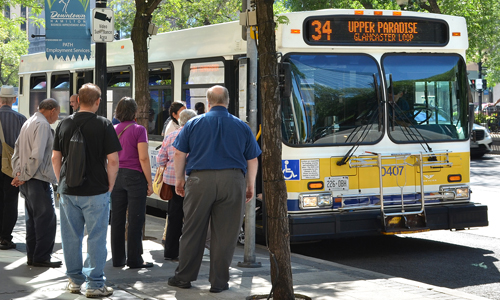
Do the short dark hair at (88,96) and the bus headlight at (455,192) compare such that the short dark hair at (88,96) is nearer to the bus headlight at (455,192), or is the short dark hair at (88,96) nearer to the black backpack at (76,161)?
the black backpack at (76,161)

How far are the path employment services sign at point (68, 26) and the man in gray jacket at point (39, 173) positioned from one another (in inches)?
124

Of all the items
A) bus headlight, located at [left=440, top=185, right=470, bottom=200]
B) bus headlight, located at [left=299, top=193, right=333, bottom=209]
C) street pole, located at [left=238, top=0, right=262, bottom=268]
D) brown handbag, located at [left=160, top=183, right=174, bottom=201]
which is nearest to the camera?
street pole, located at [left=238, top=0, right=262, bottom=268]

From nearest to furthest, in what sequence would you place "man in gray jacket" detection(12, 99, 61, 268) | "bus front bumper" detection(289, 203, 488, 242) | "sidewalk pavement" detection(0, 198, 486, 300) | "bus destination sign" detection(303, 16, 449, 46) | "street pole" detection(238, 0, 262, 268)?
"sidewalk pavement" detection(0, 198, 486, 300)
"man in gray jacket" detection(12, 99, 61, 268)
"street pole" detection(238, 0, 262, 268)
"bus front bumper" detection(289, 203, 488, 242)
"bus destination sign" detection(303, 16, 449, 46)

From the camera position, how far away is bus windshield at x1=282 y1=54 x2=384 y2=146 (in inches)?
330

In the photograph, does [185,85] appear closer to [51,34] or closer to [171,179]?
[51,34]

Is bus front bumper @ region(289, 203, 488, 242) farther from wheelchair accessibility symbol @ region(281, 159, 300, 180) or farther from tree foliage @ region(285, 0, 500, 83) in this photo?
tree foliage @ region(285, 0, 500, 83)

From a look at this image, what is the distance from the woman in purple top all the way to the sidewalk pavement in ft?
0.59

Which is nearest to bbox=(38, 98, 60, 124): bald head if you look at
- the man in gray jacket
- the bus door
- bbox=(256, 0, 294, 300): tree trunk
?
the man in gray jacket

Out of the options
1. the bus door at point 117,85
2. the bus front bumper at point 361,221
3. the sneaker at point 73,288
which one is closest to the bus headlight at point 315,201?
the bus front bumper at point 361,221

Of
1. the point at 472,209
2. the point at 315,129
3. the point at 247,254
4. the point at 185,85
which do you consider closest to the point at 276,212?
the point at 247,254

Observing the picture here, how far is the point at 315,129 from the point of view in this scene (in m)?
8.43

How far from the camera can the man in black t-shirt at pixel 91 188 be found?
598 cm

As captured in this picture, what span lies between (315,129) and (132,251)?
8.59ft

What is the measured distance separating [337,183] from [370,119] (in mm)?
924
